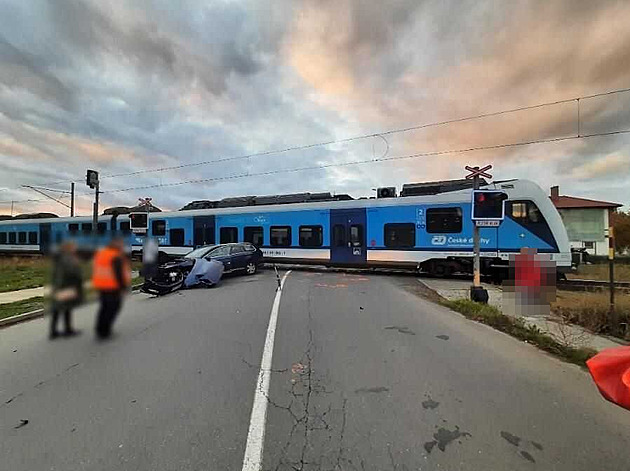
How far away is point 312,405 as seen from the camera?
4457 mm

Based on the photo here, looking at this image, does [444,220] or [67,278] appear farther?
[444,220]

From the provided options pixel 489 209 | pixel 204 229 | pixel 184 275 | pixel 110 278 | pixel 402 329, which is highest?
pixel 204 229

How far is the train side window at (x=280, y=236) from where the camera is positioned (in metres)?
18.9

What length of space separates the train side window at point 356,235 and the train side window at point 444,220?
3010 millimetres

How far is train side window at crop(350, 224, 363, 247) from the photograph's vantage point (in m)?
17.1

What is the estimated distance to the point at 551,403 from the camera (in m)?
4.51

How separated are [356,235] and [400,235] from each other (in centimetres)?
203

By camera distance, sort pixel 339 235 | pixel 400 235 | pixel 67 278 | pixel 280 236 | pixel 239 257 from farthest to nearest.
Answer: pixel 280 236, pixel 339 235, pixel 239 257, pixel 400 235, pixel 67 278

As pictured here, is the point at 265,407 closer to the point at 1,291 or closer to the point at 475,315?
the point at 475,315

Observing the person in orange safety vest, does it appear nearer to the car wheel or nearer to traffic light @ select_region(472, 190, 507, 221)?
traffic light @ select_region(472, 190, 507, 221)

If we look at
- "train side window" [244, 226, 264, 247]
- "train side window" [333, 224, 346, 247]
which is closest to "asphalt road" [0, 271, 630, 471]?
"train side window" [333, 224, 346, 247]

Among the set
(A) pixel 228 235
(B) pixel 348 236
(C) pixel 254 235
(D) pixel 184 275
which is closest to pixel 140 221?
(D) pixel 184 275

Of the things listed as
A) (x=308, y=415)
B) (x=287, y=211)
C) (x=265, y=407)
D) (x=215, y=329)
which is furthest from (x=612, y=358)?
(x=287, y=211)

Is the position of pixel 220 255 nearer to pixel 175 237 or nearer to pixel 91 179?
pixel 175 237
